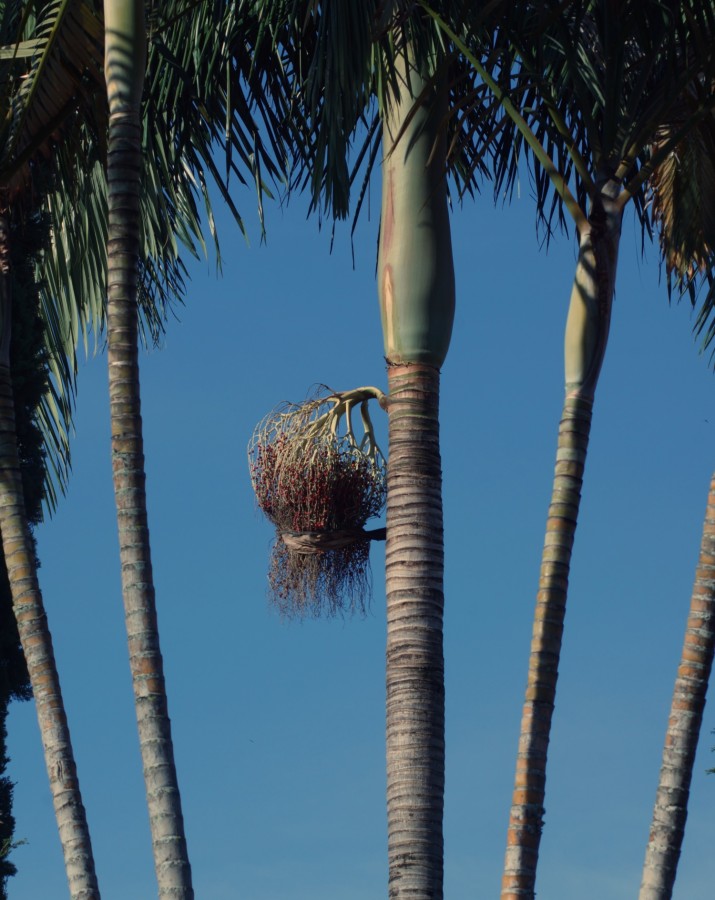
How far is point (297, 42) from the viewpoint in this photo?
10797mm

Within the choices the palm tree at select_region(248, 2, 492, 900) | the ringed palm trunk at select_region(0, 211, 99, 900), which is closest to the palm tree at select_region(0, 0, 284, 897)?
the ringed palm trunk at select_region(0, 211, 99, 900)

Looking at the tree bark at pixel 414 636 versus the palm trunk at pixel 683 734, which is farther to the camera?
the palm trunk at pixel 683 734

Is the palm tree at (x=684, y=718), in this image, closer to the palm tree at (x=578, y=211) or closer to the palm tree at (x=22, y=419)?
the palm tree at (x=578, y=211)

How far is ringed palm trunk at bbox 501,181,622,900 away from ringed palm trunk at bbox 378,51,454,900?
18.8 inches

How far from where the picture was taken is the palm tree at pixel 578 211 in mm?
7621

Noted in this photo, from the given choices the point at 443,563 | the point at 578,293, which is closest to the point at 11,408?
the point at 443,563

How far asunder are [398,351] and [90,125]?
124 inches

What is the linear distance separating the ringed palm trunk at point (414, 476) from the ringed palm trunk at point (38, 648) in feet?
6.26

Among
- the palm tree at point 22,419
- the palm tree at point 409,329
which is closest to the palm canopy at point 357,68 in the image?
the palm tree at point 409,329

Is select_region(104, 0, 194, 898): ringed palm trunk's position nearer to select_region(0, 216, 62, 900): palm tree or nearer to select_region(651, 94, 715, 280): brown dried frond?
select_region(0, 216, 62, 900): palm tree

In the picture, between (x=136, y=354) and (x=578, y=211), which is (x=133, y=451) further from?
(x=578, y=211)

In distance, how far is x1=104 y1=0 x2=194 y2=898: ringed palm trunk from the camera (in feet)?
24.8

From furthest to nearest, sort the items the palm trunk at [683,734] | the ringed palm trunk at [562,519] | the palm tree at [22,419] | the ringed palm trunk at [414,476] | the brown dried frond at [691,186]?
the palm tree at [22,419] → the brown dried frond at [691,186] → the palm trunk at [683,734] → the ringed palm trunk at [414,476] → the ringed palm trunk at [562,519]

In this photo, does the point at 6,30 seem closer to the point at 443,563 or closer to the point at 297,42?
the point at 297,42
